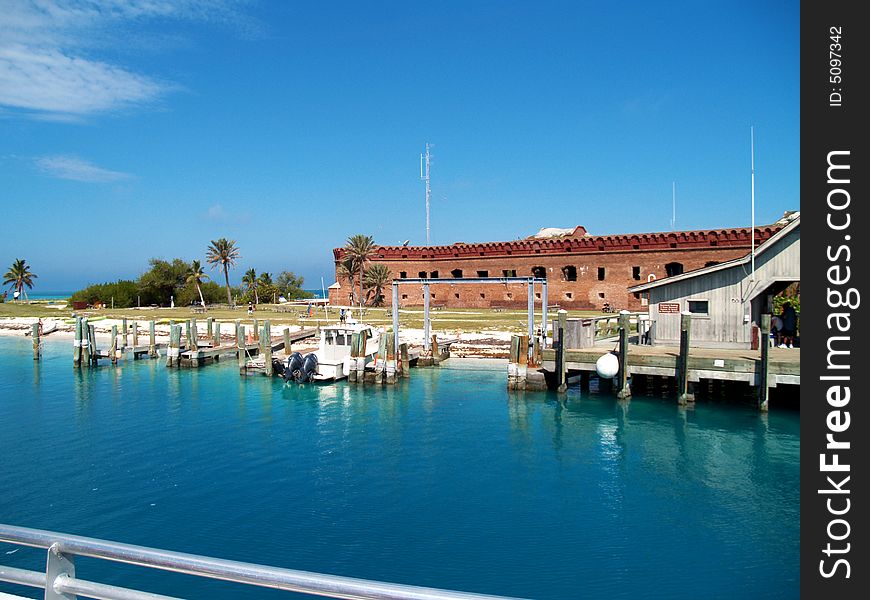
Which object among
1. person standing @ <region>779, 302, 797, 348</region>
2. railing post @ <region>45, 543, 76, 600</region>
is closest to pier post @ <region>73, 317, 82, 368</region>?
person standing @ <region>779, 302, 797, 348</region>

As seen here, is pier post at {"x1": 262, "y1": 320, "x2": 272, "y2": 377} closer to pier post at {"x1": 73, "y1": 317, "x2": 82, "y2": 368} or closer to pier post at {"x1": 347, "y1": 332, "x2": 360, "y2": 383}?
pier post at {"x1": 347, "y1": 332, "x2": 360, "y2": 383}

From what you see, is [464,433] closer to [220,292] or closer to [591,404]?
[591,404]

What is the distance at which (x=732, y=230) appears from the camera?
2058 inches

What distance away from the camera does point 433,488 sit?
14.2 meters

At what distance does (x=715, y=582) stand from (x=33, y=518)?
12.6 metres

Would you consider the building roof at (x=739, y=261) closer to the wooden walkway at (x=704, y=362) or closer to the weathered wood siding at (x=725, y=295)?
the weathered wood siding at (x=725, y=295)

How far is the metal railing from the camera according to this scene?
2650 millimetres

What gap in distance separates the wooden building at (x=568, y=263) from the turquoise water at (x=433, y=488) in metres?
34.8

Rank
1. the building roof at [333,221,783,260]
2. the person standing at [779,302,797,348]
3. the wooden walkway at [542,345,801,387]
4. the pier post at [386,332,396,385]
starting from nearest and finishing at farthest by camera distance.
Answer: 1. the wooden walkway at [542,345,801,387]
2. the person standing at [779,302,797,348]
3. the pier post at [386,332,396,385]
4. the building roof at [333,221,783,260]

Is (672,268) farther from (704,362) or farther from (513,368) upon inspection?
(704,362)

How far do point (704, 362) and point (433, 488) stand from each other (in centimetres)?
1051

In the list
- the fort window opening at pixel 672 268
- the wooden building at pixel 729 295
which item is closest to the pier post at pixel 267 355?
the wooden building at pixel 729 295

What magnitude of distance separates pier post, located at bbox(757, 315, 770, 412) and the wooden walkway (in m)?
0.13

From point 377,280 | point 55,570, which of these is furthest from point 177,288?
point 55,570
